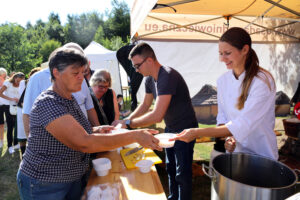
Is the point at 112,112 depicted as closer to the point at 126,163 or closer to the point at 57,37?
the point at 126,163

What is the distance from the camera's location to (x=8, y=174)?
13.6 feet

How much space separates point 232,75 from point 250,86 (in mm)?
241

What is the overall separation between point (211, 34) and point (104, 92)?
3133 millimetres

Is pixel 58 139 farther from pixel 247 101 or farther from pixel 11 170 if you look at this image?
pixel 11 170

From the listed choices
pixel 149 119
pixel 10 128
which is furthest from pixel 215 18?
pixel 10 128

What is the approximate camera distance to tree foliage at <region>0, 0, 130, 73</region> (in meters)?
15.3

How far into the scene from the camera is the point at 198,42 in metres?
5.37

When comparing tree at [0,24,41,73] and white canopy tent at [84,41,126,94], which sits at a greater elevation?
tree at [0,24,41,73]

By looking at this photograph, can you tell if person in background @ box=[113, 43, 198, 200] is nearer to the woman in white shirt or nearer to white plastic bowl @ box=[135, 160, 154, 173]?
white plastic bowl @ box=[135, 160, 154, 173]

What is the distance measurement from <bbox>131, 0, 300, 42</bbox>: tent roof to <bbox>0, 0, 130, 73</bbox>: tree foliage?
14.2 meters

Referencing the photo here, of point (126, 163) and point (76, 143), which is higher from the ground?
point (76, 143)

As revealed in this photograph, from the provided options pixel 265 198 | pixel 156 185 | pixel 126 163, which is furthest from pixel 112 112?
pixel 265 198

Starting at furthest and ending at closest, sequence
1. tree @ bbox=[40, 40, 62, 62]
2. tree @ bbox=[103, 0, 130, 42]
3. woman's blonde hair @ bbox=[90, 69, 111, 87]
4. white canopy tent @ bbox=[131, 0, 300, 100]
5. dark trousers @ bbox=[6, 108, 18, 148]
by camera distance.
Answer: tree @ bbox=[103, 0, 130, 42] → tree @ bbox=[40, 40, 62, 62] → dark trousers @ bbox=[6, 108, 18, 148] → white canopy tent @ bbox=[131, 0, 300, 100] → woman's blonde hair @ bbox=[90, 69, 111, 87]

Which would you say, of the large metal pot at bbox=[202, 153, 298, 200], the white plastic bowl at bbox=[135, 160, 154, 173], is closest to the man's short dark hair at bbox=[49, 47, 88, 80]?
the white plastic bowl at bbox=[135, 160, 154, 173]
